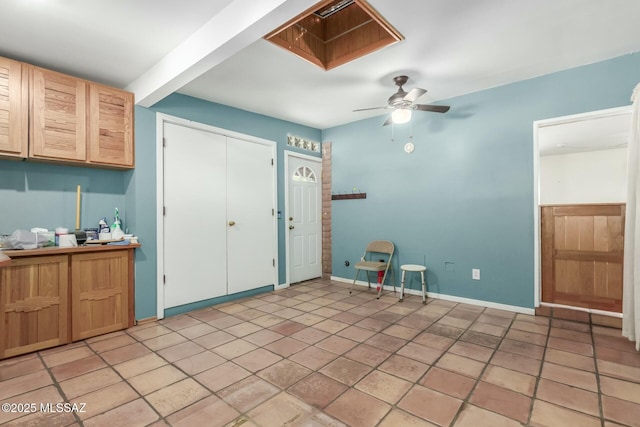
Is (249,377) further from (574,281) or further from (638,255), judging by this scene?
(574,281)

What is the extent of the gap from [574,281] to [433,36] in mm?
2914

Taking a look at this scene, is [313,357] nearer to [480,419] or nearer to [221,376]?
[221,376]

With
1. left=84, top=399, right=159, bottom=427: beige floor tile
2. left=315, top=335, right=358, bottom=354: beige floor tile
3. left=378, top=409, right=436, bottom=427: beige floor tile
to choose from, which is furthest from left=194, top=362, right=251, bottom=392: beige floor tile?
left=378, top=409, right=436, bottom=427: beige floor tile

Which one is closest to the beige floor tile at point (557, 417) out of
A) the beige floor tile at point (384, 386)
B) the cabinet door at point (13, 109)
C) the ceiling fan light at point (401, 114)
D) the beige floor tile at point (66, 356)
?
the beige floor tile at point (384, 386)

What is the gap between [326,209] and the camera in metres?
5.14

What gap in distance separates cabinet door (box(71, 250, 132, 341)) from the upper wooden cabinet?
36.8 inches

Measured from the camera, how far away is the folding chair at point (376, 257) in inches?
160

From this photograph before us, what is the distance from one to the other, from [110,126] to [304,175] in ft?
8.90

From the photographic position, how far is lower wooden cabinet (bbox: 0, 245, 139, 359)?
238 centimetres

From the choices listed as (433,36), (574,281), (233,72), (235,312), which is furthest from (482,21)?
(235,312)

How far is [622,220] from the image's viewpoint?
9.72ft

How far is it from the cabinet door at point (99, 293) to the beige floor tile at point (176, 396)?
54.5 inches

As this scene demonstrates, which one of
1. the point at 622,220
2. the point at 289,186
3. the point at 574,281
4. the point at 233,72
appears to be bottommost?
the point at 574,281

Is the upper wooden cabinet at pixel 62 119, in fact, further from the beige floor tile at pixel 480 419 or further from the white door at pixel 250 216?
the beige floor tile at pixel 480 419
